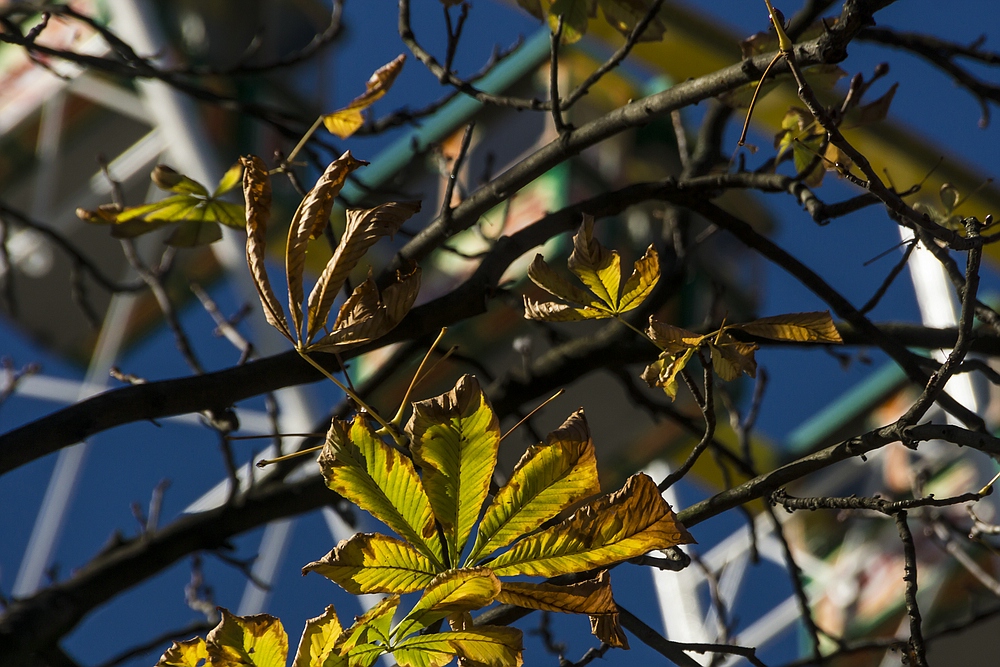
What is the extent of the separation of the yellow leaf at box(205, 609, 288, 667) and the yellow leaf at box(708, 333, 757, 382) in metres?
0.46

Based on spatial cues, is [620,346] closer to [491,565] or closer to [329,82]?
[491,565]

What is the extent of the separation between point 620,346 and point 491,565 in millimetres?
934

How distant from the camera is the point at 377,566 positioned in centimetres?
81

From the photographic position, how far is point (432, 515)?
0.81 m

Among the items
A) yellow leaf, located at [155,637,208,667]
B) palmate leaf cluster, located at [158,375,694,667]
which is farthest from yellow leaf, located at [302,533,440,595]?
yellow leaf, located at [155,637,208,667]

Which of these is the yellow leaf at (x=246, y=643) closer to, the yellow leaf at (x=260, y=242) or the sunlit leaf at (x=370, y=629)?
the sunlit leaf at (x=370, y=629)

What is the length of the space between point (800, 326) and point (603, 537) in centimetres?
30

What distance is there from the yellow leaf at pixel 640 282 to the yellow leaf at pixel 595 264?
0.04ft

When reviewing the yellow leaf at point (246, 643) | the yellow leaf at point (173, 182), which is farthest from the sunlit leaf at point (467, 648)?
the yellow leaf at point (173, 182)

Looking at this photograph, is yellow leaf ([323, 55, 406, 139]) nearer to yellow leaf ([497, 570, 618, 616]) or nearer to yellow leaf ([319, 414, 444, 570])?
yellow leaf ([319, 414, 444, 570])

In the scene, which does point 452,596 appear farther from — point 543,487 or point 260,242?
point 260,242

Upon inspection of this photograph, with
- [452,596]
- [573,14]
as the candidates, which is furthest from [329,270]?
[573,14]

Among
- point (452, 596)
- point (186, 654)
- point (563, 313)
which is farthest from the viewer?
point (563, 313)

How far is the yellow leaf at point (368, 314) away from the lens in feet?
2.73
